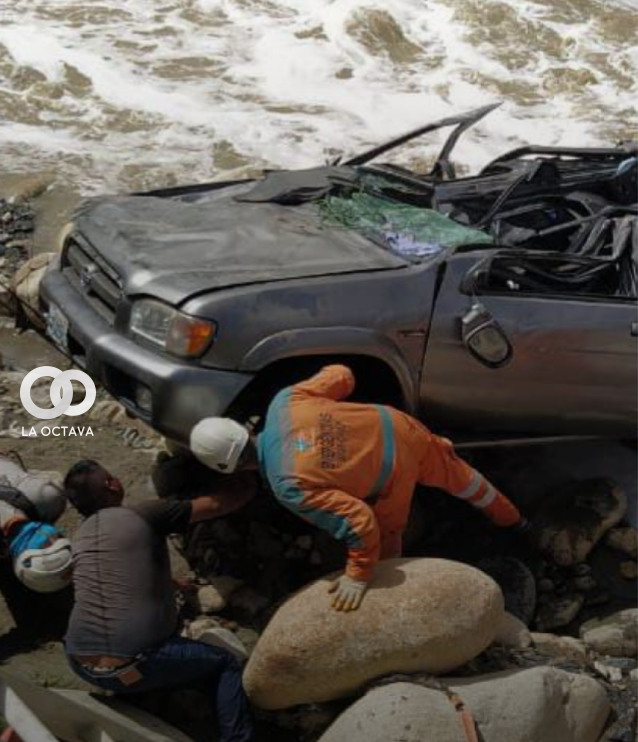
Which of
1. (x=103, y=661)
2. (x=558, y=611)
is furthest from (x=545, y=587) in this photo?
(x=103, y=661)

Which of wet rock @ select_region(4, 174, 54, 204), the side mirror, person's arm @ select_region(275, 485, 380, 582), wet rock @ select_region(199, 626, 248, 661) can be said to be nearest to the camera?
person's arm @ select_region(275, 485, 380, 582)

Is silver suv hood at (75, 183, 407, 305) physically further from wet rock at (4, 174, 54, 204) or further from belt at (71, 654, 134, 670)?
wet rock at (4, 174, 54, 204)

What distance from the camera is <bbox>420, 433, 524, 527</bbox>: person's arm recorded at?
4.56 m

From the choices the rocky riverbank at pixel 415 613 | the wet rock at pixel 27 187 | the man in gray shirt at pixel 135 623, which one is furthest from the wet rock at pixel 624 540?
the wet rock at pixel 27 187

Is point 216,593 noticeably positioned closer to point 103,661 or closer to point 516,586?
point 103,661

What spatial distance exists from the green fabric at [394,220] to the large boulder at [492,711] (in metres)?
2.10

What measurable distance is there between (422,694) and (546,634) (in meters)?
1.13

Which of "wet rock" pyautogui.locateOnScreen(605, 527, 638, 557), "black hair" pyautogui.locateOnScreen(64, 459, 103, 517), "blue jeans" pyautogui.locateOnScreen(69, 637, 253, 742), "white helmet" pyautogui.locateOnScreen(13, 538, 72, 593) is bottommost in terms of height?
"wet rock" pyautogui.locateOnScreen(605, 527, 638, 557)

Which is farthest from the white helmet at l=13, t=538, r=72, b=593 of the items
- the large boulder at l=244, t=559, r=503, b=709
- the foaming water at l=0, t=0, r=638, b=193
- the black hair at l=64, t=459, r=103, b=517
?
the foaming water at l=0, t=0, r=638, b=193

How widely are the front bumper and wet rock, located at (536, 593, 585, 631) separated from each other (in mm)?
1875

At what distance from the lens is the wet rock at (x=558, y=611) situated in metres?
5.07

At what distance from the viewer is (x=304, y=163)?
1130 cm

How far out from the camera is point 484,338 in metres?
4.96

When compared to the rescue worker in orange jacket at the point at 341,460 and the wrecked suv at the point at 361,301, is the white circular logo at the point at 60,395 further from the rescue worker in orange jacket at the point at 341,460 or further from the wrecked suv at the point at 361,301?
the rescue worker in orange jacket at the point at 341,460
